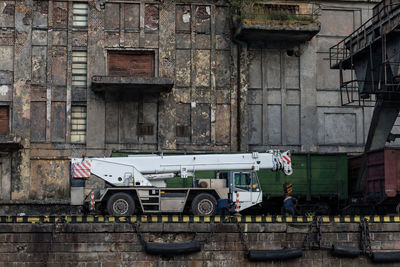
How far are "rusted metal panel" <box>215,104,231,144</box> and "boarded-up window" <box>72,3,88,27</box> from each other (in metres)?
8.03

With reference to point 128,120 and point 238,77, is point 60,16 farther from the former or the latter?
point 238,77

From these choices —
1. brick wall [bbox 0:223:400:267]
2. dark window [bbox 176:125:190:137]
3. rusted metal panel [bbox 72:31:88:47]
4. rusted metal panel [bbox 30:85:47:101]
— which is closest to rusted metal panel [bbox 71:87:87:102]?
rusted metal panel [bbox 30:85:47:101]

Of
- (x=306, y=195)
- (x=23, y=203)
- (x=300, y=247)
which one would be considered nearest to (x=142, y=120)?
(x=23, y=203)

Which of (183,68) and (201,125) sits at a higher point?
(183,68)

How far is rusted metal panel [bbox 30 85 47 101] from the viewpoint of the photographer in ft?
112

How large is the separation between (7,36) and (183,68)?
8838 mm

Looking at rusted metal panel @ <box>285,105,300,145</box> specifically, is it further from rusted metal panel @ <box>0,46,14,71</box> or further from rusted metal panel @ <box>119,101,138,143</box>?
rusted metal panel @ <box>0,46,14,71</box>

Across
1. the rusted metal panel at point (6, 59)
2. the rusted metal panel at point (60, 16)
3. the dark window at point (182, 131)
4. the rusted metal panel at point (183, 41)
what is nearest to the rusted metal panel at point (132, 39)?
the rusted metal panel at point (183, 41)

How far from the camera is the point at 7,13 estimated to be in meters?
34.5

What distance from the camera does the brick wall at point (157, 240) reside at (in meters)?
19.5

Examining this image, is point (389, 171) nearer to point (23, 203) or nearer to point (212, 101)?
point (212, 101)

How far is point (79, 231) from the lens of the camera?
19.8 meters

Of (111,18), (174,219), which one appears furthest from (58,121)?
(174,219)

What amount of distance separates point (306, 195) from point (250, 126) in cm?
708
